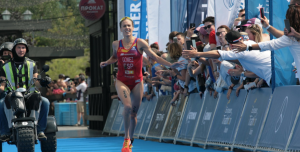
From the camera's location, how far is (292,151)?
764 cm

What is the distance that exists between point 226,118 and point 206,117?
0.98m

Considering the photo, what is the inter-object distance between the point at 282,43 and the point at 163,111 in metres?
6.66

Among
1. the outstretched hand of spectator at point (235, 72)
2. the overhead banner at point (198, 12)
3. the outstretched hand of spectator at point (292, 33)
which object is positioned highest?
the overhead banner at point (198, 12)

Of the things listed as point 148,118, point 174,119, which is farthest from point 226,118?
point 148,118

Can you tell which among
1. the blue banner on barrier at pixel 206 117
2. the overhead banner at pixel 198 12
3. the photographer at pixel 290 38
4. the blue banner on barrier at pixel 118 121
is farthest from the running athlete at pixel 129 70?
the blue banner on barrier at pixel 118 121

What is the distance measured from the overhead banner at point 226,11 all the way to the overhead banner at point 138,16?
5.74m

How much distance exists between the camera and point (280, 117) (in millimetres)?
8305

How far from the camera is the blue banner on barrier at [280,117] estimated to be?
7975mm

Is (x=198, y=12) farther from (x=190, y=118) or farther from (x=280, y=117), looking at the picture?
(x=280, y=117)

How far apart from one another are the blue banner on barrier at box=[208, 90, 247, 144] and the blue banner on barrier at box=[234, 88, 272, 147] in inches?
8.9

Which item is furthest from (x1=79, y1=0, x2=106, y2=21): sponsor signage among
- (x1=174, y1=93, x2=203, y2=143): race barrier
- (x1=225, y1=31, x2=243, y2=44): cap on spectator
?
(x1=225, y1=31, x2=243, y2=44): cap on spectator

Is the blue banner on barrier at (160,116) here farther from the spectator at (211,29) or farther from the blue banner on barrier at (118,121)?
the blue banner on barrier at (118,121)

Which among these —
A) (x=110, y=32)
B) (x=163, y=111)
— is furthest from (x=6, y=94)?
(x=110, y=32)

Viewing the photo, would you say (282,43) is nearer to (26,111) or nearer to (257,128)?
(257,128)
